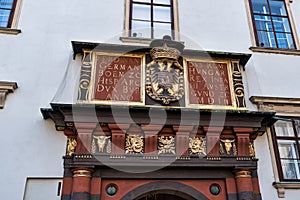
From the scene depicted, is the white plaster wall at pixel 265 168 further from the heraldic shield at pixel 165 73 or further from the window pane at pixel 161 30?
the window pane at pixel 161 30

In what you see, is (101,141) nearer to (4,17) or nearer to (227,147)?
(227,147)

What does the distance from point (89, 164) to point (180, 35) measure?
10.5 ft

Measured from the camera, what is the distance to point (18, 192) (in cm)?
496

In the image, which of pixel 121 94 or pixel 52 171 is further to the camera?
pixel 121 94

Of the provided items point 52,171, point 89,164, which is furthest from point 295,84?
point 52,171

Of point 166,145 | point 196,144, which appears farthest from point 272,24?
point 166,145

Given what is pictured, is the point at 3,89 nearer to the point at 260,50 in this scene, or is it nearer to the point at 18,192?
the point at 18,192

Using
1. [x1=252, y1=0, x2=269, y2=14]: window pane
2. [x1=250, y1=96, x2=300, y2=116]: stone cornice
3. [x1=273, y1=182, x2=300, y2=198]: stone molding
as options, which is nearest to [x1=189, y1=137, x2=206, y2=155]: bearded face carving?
[x1=273, y1=182, x2=300, y2=198]: stone molding

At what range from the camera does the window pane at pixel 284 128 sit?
20.0 feet

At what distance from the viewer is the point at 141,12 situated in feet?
23.3

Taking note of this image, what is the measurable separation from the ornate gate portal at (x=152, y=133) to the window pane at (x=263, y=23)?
2141 mm

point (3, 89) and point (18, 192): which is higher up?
point (3, 89)

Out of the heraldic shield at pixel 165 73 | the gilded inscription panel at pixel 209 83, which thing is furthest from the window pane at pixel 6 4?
the gilded inscription panel at pixel 209 83

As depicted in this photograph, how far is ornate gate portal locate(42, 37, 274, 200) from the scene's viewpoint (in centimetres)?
516
